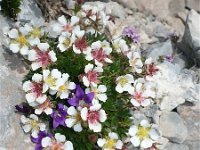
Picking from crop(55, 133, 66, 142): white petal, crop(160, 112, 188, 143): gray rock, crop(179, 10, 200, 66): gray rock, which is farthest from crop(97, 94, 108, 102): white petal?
crop(179, 10, 200, 66): gray rock

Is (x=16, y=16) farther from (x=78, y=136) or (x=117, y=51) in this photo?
(x=78, y=136)

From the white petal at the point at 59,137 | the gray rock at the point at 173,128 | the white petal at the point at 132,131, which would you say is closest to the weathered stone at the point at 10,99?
the white petal at the point at 59,137

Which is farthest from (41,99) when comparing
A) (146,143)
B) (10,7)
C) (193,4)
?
(193,4)

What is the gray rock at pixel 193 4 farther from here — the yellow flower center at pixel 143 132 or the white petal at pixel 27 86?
the white petal at pixel 27 86

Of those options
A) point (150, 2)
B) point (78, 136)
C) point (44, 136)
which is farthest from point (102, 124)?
point (150, 2)

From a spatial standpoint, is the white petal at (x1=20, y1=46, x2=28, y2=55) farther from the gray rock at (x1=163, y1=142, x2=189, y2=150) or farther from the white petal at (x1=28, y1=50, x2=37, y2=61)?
the gray rock at (x1=163, y1=142, x2=189, y2=150)

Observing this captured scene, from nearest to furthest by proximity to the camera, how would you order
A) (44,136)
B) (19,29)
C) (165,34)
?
(44,136), (19,29), (165,34)

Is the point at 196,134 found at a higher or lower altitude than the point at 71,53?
lower
